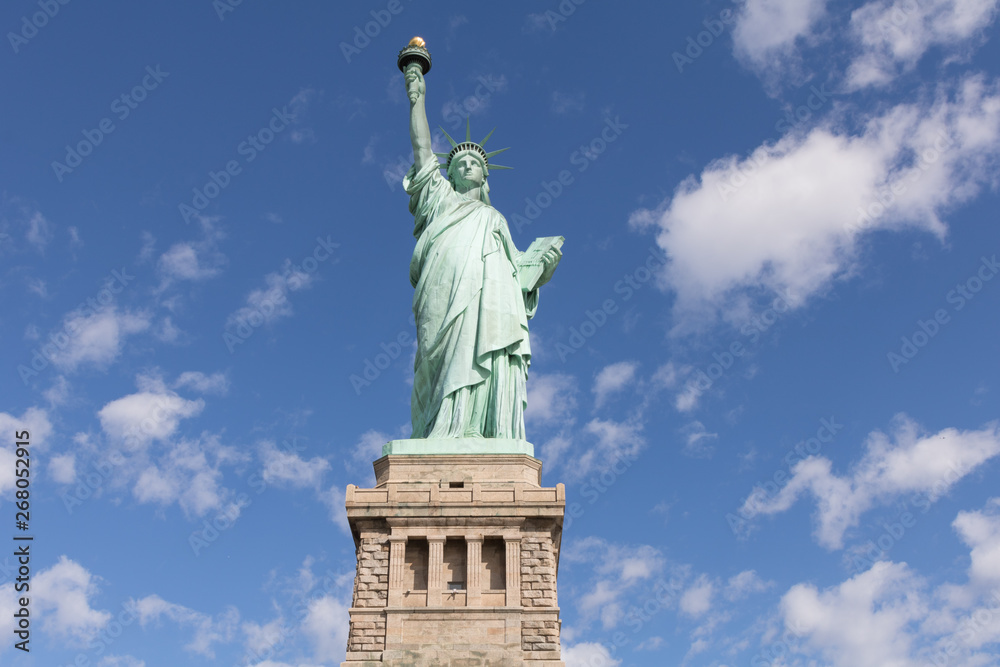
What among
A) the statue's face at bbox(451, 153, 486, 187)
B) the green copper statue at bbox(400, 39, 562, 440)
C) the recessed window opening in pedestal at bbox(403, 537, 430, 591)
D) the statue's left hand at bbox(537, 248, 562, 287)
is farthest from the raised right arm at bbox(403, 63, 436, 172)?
the recessed window opening in pedestal at bbox(403, 537, 430, 591)

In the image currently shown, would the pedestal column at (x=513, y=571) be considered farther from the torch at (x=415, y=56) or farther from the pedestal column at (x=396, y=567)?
the torch at (x=415, y=56)

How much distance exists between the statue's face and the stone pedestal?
26.6ft

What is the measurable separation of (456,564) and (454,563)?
0.15 ft

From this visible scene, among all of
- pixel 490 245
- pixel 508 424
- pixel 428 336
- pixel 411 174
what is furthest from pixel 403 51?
pixel 508 424

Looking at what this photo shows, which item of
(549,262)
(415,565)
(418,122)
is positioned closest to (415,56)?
(418,122)

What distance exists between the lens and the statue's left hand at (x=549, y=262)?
1034 inches

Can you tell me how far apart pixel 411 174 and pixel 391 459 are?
7.97 m

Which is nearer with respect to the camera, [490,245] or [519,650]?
[519,650]

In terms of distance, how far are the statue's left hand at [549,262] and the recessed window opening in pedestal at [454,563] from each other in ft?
25.1

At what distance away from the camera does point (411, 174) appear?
26766 mm

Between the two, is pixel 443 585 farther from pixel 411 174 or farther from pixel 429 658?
pixel 411 174

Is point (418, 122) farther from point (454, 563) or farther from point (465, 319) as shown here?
point (454, 563)

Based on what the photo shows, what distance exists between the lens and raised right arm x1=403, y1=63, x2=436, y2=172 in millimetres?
26516

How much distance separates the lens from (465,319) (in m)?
24.1
